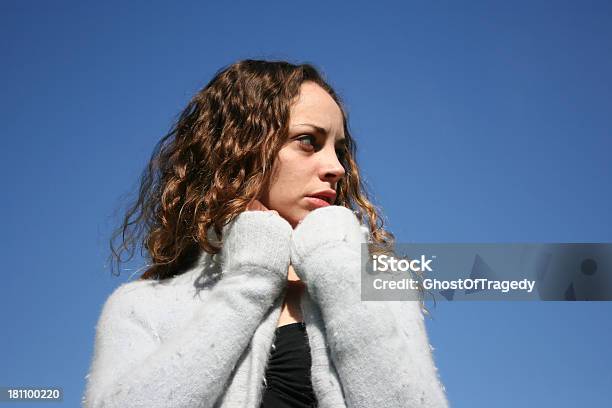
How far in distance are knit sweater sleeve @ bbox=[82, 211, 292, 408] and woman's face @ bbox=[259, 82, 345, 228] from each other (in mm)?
215

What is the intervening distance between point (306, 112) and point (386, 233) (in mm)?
855

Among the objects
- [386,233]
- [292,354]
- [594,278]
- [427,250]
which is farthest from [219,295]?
[594,278]

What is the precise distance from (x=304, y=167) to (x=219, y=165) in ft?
1.53

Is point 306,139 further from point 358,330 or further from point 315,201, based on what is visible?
point 358,330

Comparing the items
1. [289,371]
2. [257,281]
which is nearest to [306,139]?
[257,281]

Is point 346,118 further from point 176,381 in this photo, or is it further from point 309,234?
point 176,381

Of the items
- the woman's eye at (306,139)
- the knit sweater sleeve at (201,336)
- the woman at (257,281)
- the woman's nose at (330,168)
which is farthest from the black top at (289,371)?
the woman's eye at (306,139)

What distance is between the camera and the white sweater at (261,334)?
8.66 ft

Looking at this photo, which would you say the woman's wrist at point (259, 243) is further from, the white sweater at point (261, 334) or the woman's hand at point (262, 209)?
the woman's hand at point (262, 209)

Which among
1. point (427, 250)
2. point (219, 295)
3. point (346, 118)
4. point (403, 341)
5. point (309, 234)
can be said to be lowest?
point (403, 341)

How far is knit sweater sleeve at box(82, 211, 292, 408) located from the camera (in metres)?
2.65

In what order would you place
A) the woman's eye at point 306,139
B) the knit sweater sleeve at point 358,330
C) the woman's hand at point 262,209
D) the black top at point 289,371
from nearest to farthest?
the knit sweater sleeve at point 358,330 → the black top at point 289,371 → the woman's hand at point 262,209 → the woman's eye at point 306,139

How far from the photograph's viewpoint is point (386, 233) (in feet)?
12.5

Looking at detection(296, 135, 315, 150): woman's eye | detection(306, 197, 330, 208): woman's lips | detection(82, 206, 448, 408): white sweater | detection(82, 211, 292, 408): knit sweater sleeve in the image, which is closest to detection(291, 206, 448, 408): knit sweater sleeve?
detection(82, 206, 448, 408): white sweater
